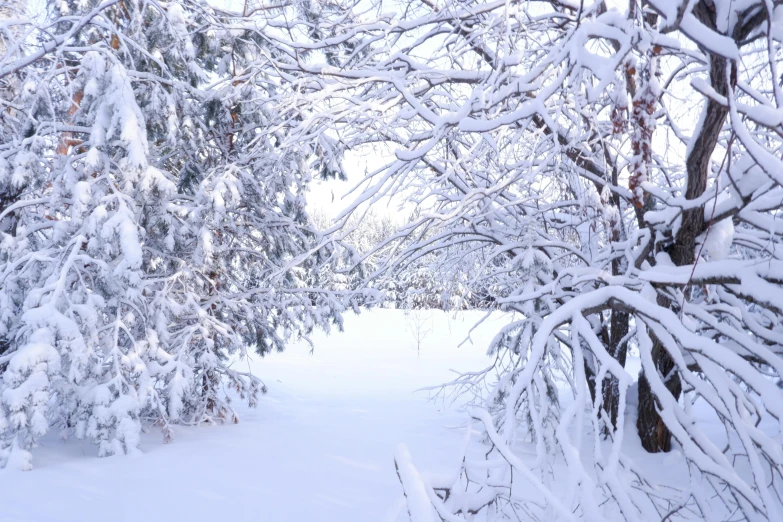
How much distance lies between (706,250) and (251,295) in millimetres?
6874

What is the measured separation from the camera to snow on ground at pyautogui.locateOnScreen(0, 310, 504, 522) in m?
4.27

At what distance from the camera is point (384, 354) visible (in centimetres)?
1808

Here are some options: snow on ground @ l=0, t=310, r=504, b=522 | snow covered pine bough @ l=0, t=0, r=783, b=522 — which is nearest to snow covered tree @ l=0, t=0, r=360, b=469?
snow covered pine bough @ l=0, t=0, r=783, b=522

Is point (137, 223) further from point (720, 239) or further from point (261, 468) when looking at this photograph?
point (720, 239)

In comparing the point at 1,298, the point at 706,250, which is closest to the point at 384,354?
the point at 1,298

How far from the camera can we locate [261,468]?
5.34 m

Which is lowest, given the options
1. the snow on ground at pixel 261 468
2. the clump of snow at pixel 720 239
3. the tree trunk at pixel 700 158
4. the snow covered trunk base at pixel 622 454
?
the snow on ground at pixel 261 468

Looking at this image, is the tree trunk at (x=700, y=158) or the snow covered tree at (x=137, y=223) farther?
the snow covered tree at (x=137, y=223)

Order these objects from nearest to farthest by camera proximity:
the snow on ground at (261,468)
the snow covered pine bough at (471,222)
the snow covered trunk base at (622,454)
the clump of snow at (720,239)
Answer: the snow covered trunk base at (622,454) < the snow covered pine bough at (471,222) < the clump of snow at (720,239) < the snow on ground at (261,468)

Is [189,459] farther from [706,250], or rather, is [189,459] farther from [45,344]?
[706,250]

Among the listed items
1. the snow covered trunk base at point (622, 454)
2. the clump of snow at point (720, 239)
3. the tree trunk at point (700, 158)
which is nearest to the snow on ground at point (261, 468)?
the snow covered trunk base at point (622, 454)

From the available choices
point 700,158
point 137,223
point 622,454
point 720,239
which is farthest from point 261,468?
point 700,158

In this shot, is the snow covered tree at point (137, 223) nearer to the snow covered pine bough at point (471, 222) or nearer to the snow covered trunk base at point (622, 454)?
the snow covered pine bough at point (471, 222)

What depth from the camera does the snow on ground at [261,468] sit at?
4.27 metres
